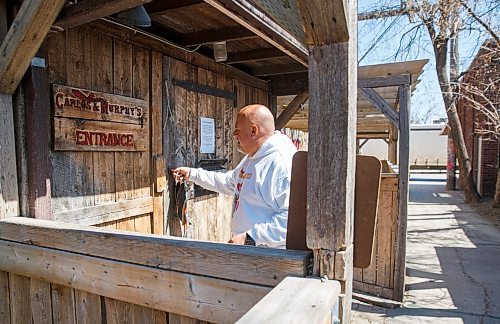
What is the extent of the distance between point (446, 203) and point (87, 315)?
455 inches

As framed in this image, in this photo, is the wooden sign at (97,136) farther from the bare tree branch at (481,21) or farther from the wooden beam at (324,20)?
the bare tree branch at (481,21)

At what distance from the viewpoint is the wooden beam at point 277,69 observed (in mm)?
4117

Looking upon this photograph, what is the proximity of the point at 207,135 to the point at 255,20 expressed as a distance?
1.76m

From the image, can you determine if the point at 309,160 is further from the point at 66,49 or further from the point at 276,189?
the point at 66,49

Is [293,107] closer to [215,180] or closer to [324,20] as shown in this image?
[215,180]

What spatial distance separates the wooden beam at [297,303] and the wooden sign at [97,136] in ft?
5.45

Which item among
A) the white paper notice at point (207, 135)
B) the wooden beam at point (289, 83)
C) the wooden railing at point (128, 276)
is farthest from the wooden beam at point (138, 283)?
the wooden beam at point (289, 83)

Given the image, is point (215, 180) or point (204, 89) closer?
point (215, 180)

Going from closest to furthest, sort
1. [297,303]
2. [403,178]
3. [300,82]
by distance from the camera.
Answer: [297,303] → [403,178] → [300,82]

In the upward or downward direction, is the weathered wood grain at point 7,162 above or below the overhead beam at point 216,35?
below

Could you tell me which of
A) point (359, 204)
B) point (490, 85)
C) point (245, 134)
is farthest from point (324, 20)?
point (490, 85)

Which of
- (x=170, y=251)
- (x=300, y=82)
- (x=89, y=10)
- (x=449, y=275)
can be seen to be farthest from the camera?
(x=449, y=275)

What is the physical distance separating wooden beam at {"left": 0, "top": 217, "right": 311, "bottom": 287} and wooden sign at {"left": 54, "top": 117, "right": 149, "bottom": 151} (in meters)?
0.54

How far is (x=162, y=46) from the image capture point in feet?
9.97
